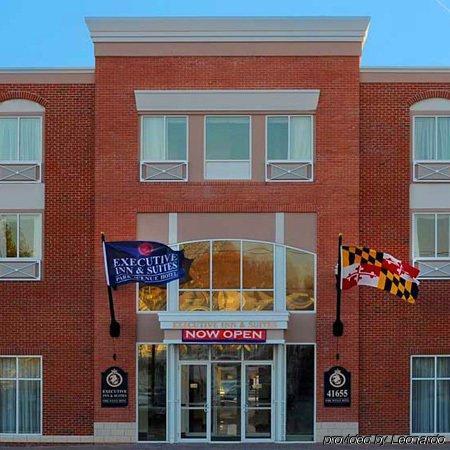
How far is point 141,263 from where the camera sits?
22.4m

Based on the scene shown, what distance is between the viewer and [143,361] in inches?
914

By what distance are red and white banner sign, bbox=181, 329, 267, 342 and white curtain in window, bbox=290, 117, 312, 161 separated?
471cm

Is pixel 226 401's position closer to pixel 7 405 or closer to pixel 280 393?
pixel 280 393

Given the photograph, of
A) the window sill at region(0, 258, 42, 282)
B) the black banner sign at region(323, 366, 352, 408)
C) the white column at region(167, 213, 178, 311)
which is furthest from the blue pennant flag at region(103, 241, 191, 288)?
the black banner sign at region(323, 366, 352, 408)

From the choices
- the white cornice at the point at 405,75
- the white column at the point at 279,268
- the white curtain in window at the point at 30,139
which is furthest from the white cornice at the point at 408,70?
the white curtain in window at the point at 30,139

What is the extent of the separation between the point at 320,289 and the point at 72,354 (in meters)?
6.76

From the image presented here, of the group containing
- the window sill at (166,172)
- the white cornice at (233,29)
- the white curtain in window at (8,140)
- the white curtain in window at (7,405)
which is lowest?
the white curtain in window at (7,405)

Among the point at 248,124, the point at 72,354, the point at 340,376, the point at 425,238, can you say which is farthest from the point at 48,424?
the point at 425,238

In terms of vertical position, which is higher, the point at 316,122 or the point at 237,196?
the point at 316,122

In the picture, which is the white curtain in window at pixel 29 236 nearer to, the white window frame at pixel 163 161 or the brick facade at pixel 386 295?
the white window frame at pixel 163 161

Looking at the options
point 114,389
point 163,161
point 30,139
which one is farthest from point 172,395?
point 30,139

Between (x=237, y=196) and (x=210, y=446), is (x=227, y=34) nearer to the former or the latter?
(x=237, y=196)

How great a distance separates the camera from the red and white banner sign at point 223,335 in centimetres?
2266

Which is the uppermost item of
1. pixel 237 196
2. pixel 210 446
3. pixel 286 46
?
pixel 286 46
